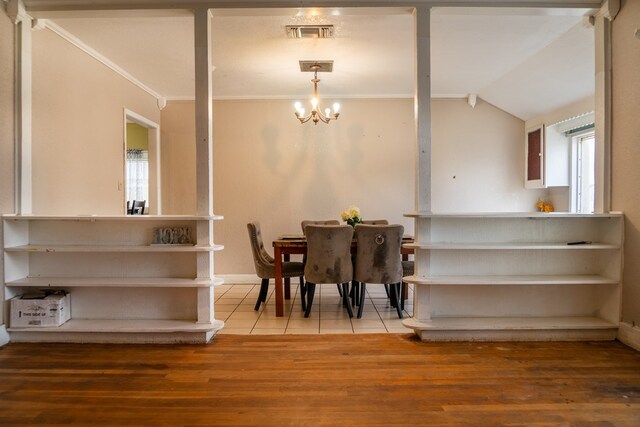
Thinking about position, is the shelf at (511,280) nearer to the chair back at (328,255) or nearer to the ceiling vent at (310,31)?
the chair back at (328,255)

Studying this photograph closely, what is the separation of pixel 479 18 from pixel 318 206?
2892 mm

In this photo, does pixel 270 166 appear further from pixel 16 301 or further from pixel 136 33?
pixel 16 301

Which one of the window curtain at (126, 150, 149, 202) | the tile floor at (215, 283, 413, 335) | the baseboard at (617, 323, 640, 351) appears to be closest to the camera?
the baseboard at (617, 323, 640, 351)

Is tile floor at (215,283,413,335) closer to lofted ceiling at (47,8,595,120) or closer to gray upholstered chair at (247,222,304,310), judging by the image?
gray upholstered chair at (247,222,304,310)

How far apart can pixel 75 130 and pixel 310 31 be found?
2304 millimetres

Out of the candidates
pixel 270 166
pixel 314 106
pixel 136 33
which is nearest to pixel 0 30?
pixel 136 33

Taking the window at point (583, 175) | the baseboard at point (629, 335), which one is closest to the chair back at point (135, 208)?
the baseboard at point (629, 335)

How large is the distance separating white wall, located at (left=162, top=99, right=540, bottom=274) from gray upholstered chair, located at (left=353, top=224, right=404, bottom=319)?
1.77 metres

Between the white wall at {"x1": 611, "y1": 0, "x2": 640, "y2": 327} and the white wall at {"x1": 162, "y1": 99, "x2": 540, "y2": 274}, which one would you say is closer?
the white wall at {"x1": 611, "y1": 0, "x2": 640, "y2": 327}

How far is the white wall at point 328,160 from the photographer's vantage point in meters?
5.12

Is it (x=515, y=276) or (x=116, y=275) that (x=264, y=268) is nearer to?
(x=116, y=275)

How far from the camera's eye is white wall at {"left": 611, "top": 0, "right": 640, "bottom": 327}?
2.62 meters

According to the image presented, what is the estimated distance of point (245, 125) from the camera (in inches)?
202

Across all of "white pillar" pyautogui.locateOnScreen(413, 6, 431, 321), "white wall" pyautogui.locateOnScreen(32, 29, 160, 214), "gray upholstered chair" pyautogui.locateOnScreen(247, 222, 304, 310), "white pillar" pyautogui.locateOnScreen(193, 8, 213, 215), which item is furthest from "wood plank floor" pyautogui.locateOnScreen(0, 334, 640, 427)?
"white wall" pyautogui.locateOnScreen(32, 29, 160, 214)
